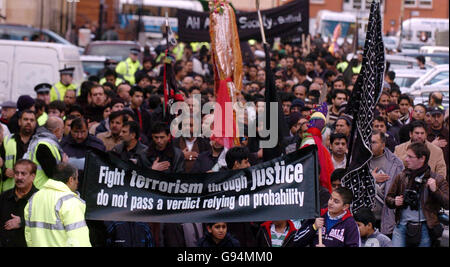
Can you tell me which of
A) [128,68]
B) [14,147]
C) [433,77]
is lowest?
[14,147]

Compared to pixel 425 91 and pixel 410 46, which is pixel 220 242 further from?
pixel 410 46

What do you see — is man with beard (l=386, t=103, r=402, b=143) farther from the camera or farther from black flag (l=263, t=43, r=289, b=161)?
the camera

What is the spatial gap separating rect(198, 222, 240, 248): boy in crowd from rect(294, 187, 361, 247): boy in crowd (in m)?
0.75

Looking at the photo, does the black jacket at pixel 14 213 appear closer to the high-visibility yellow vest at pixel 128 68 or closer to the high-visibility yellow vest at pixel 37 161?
the high-visibility yellow vest at pixel 37 161

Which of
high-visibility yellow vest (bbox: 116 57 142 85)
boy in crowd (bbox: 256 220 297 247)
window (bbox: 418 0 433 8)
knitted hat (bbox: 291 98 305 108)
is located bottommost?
boy in crowd (bbox: 256 220 297 247)

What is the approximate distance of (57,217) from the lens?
707 centimetres

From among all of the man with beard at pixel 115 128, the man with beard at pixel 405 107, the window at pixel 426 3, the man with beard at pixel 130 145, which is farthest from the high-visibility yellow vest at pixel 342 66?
the window at pixel 426 3

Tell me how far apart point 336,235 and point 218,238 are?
3.65 feet

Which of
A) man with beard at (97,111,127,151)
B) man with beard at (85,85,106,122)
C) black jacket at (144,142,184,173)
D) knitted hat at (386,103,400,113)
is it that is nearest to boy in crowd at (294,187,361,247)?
black jacket at (144,142,184,173)

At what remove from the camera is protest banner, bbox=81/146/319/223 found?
7.46 metres

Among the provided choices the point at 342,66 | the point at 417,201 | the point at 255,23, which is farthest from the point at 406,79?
the point at 417,201

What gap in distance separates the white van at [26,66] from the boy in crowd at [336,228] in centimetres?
942
